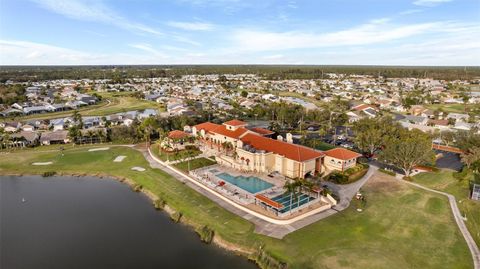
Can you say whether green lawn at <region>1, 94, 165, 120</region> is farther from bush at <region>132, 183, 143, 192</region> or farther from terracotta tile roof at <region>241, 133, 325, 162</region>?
terracotta tile roof at <region>241, 133, 325, 162</region>

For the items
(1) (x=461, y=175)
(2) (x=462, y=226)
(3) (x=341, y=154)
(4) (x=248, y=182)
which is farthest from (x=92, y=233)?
(1) (x=461, y=175)

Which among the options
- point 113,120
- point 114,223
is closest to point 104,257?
point 114,223

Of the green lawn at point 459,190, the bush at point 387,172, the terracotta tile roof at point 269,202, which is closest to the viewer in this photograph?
the green lawn at point 459,190

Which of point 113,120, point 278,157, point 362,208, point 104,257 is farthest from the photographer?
point 113,120

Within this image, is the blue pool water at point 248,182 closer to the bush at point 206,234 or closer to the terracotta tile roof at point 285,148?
the terracotta tile roof at point 285,148

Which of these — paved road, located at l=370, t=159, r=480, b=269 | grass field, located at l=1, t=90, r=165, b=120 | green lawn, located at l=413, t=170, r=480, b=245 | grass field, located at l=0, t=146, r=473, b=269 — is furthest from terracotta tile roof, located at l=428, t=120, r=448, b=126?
grass field, located at l=1, t=90, r=165, b=120

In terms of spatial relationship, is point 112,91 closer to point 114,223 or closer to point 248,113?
point 248,113

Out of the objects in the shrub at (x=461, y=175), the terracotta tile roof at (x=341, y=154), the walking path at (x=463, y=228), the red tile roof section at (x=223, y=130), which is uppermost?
the red tile roof section at (x=223, y=130)

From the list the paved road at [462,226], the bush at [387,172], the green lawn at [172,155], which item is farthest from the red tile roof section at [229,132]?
the paved road at [462,226]
